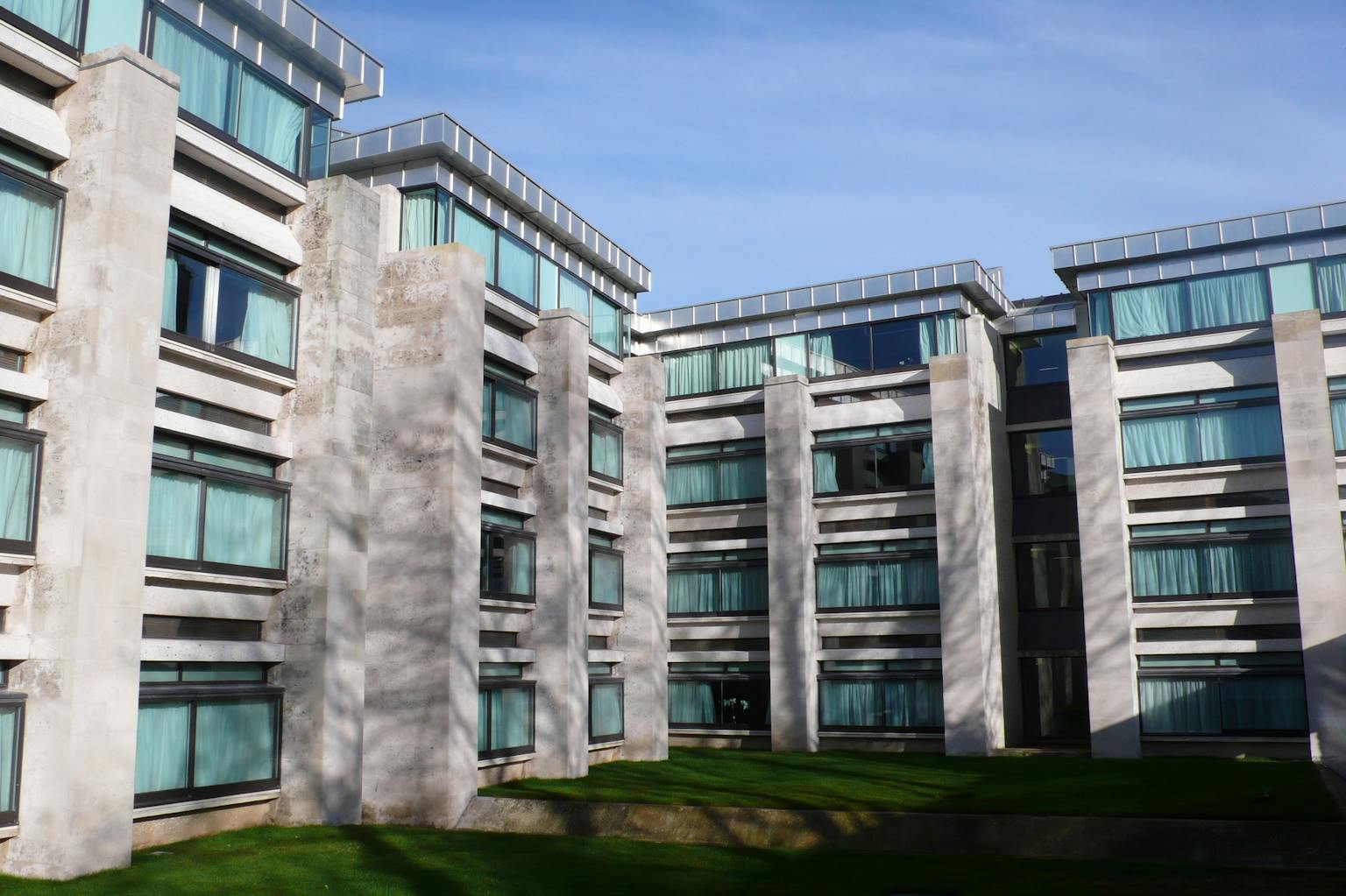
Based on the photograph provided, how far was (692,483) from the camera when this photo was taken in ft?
163

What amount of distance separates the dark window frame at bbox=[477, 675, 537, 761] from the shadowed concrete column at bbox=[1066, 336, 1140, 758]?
20221 mm

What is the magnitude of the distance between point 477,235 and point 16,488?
16.0 metres

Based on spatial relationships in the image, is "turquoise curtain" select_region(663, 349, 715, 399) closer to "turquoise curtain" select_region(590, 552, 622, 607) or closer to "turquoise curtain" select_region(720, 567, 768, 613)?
"turquoise curtain" select_region(720, 567, 768, 613)

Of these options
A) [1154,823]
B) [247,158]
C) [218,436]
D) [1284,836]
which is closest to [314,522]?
[218,436]

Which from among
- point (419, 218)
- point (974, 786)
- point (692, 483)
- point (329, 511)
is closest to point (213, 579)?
point (329, 511)

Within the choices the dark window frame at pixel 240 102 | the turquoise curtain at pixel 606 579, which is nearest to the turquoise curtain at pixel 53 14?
the dark window frame at pixel 240 102

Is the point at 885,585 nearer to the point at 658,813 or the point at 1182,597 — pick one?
the point at 1182,597

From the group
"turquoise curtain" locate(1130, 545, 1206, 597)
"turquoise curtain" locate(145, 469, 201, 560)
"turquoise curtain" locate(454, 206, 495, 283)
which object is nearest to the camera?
"turquoise curtain" locate(145, 469, 201, 560)

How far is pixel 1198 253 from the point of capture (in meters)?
43.2

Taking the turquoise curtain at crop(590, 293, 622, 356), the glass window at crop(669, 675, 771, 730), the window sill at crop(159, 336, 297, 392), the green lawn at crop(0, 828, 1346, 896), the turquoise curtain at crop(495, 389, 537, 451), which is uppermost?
the turquoise curtain at crop(590, 293, 622, 356)

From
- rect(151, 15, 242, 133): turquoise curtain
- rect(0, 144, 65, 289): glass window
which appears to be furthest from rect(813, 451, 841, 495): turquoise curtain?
rect(0, 144, 65, 289): glass window

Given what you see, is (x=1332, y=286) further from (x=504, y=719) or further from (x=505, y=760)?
(x=505, y=760)

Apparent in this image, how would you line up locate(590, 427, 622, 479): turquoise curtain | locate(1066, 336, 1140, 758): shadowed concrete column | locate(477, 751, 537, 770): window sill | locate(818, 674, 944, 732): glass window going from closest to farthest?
locate(477, 751, 537, 770): window sill → locate(590, 427, 622, 479): turquoise curtain → locate(1066, 336, 1140, 758): shadowed concrete column → locate(818, 674, 944, 732): glass window

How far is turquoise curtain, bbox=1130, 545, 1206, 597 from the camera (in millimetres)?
41438
